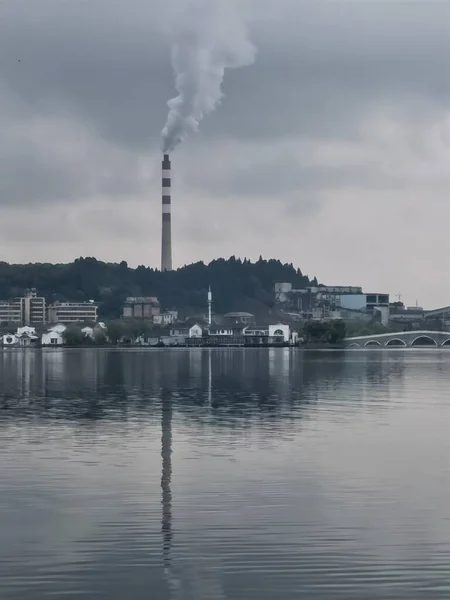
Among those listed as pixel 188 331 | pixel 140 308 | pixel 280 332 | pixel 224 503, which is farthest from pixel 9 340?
pixel 224 503

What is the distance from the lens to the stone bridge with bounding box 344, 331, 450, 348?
128125 millimetres

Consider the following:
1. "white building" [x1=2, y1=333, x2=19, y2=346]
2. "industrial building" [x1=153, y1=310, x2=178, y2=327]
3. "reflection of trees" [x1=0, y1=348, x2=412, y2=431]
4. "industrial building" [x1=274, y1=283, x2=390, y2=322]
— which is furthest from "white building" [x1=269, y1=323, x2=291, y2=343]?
"reflection of trees" [x1=0, y1=348, x2=412, y2=431]

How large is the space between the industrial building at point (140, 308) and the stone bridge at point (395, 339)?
5186 centimetres

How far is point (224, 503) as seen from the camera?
14.7 m

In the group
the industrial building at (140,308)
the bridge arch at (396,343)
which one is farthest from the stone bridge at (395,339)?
the industrial building at (140,308)

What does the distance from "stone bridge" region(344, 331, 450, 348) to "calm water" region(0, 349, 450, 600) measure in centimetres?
9968

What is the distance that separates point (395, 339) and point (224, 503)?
4683 inches

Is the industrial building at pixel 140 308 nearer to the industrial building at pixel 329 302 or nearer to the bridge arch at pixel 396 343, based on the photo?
the industrial building at pixel 329 302

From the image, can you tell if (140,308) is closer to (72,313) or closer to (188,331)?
(72,313)

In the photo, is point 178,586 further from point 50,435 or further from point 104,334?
point 104,334

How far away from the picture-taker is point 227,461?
18500 millimetres

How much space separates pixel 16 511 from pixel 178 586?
3.86 metres

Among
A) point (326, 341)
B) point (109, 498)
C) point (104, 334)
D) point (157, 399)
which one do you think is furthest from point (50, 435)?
point (104, 334)

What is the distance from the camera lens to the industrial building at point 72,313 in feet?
578
